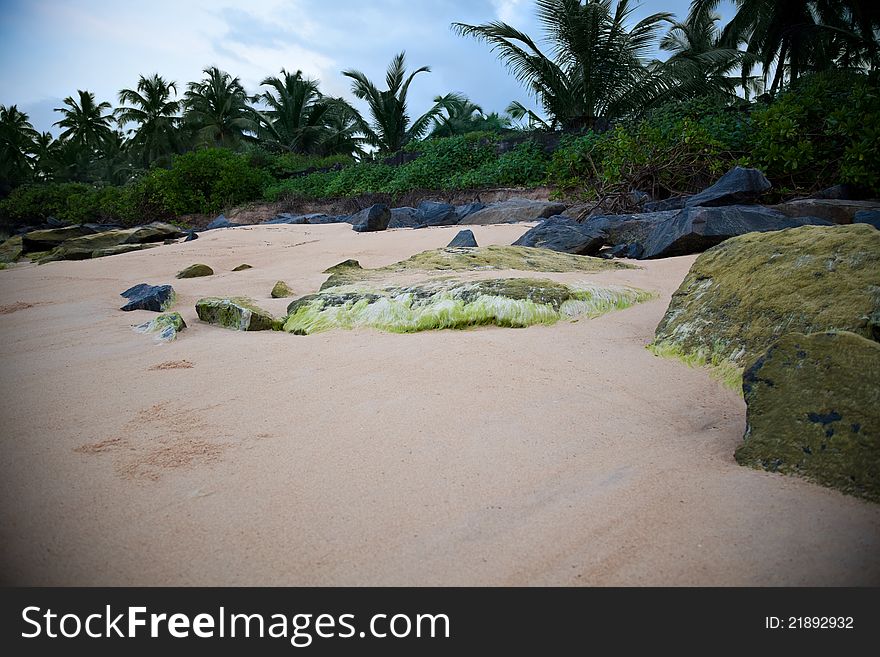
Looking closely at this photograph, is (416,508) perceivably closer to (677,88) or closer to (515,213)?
(515,213)

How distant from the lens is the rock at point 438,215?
8945 millimetres

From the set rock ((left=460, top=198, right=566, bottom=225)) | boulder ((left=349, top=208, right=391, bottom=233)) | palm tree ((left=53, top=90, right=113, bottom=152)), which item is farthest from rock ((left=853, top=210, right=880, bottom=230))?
palm tree ((left=53, top=90, right=113, bottom=152))

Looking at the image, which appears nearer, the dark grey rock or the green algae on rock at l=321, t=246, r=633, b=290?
the green algae on rock at l=321, t=246, r=633, b=290

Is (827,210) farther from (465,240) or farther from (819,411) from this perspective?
(819,411)

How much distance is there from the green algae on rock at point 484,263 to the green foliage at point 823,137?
3.67 metres

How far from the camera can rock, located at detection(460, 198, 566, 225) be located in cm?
793

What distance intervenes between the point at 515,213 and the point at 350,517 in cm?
749

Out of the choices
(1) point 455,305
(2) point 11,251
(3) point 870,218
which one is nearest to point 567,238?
(3) point 870,218

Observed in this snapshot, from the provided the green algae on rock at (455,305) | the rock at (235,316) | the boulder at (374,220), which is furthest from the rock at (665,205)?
the rock at (235,316)

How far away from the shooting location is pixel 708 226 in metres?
4.23

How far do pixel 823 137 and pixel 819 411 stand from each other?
700cm

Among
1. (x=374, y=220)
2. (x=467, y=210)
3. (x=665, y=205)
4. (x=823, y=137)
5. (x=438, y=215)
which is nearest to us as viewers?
(x=665, y=205)

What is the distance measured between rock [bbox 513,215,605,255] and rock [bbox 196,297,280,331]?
2.87 metres

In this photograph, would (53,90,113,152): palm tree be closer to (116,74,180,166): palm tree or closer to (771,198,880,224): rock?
(116,74,180,166): palm tree
